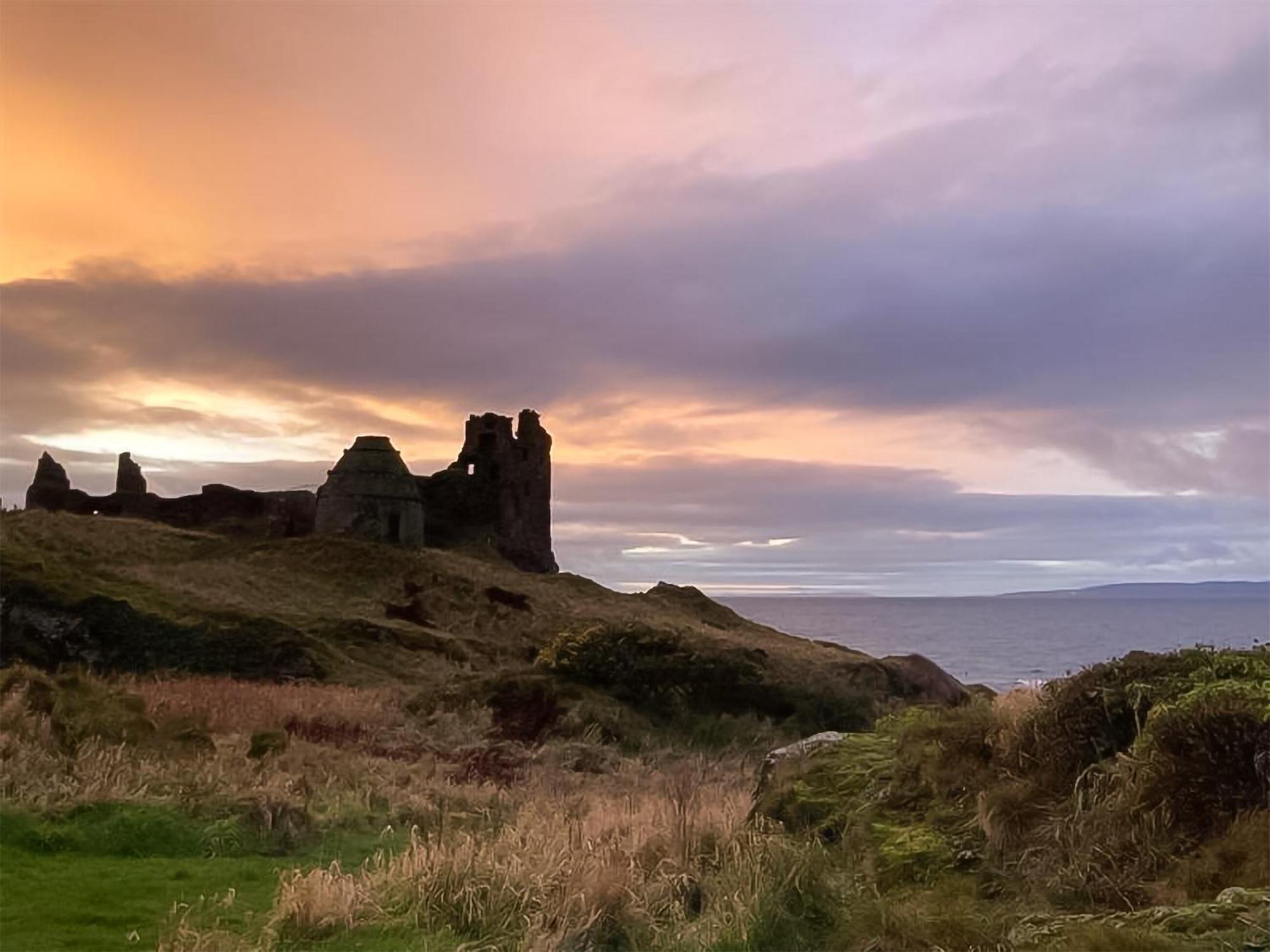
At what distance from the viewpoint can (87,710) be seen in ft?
45.9

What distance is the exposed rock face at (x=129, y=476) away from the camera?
66062 millimetres

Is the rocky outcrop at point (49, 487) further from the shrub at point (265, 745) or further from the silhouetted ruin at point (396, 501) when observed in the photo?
the shrub at point (265, 745)

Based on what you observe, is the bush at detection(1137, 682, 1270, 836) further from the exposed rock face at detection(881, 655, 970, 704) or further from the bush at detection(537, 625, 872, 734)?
the exposed rock face at detection(881, 655, 970, 704)

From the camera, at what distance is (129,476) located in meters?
66.5

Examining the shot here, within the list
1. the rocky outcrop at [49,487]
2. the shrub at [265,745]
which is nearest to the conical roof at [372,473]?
the rocky outcrop at [49,487]

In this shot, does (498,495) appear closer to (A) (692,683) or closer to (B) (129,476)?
(B) (129,476)

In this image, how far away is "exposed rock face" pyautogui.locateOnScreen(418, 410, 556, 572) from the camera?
65.4m

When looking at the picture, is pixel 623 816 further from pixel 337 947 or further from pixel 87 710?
pixel 87 710

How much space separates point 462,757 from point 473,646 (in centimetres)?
1880

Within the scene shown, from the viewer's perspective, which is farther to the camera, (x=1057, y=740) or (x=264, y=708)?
(x=264, y=708)

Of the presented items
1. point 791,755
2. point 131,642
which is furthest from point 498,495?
point 791,755

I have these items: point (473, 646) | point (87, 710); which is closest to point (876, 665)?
point (473, 646)

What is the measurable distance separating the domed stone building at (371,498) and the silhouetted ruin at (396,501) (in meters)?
0.04

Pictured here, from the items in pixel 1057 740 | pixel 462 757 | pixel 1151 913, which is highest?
pixel 1057 740
